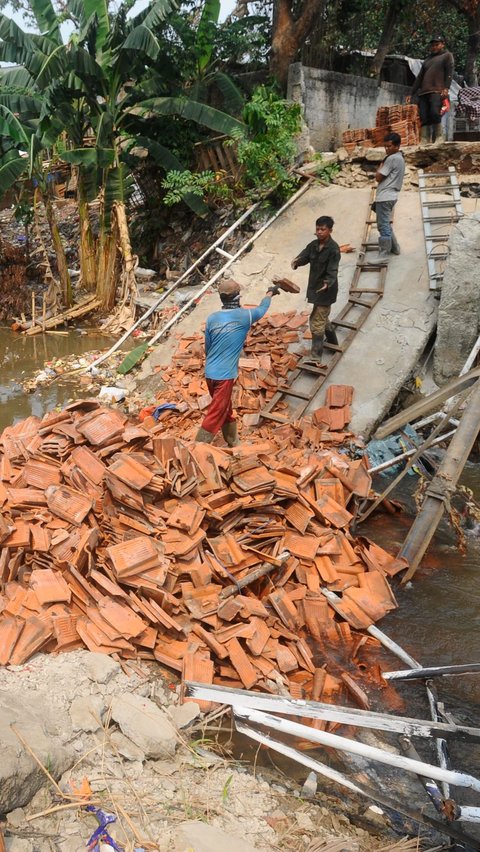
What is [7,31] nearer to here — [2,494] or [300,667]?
[2,494]

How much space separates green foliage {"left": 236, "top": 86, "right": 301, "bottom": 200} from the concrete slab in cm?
67

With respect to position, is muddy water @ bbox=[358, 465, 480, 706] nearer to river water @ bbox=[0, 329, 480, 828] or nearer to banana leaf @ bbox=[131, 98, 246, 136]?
river water @ bbox=[0, 329, 480, 828]

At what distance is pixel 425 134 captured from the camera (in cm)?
1233

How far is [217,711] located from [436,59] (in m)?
12.0

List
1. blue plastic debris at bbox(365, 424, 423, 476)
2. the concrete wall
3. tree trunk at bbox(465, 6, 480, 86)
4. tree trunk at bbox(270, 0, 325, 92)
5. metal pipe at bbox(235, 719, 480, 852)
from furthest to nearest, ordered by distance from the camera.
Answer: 1. tree trunk at bbox(465, 6, 480, 86)
2. the concrete wall
3. tree trunk at bbox(270, 0, 325, 92)
4. blue plastic debris at bbox(365, 424, 423, 476)
5. metal pipe at bbox(235, 719, 480, 852)

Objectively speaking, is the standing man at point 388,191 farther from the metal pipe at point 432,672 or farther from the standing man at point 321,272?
the metal pipe at point 432,672

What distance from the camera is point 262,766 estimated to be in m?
3.64

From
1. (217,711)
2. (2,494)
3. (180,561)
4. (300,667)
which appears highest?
(2,494)

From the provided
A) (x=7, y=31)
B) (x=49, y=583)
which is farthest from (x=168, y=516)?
(x=7, y=31)

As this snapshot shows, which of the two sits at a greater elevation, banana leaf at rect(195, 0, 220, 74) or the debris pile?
banana leaf at rect(195, 0, 220, 74)

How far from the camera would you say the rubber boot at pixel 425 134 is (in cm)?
1220

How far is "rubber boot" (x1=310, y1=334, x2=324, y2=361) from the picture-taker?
803 centimetres

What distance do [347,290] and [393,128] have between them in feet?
16.0

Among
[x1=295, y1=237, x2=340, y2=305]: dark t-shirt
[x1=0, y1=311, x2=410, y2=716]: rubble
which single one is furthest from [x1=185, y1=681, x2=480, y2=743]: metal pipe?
[x1=295, y1=237, x2=340, y2=305]: dark t-shirt
